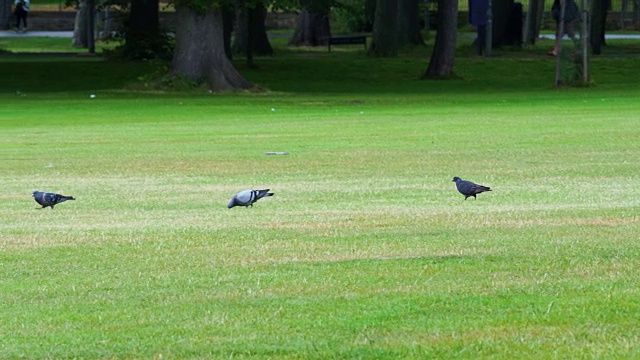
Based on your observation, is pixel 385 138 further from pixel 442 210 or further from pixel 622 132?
pixel 442 210

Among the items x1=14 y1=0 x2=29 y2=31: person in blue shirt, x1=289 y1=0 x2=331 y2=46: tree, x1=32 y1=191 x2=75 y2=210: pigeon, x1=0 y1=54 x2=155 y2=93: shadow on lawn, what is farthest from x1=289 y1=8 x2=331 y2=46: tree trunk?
x1=32 y1=191 x2=75 y2=210: pigeon

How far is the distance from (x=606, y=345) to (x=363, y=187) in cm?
991

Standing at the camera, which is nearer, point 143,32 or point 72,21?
point 143,32

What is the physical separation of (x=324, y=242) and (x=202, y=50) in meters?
30.3

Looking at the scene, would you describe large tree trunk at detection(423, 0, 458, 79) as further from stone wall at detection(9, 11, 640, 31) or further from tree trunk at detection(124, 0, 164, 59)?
stone wall at detection(9, 11, 640, 31)

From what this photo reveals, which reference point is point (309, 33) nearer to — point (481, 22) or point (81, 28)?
point (81, 28)

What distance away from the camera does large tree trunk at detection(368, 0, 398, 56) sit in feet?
191

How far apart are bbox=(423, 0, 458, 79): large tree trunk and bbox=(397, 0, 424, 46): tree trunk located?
601 inches

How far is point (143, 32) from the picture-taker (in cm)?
5553

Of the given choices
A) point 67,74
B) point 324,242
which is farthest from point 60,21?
point 324,242

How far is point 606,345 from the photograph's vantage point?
335 inches

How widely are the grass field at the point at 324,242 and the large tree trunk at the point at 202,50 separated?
36.7 feet

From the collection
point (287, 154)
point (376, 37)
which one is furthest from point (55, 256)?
point (376, 37)

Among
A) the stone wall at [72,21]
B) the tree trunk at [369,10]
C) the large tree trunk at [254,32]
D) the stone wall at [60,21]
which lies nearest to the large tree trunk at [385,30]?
the large tree trunk at [254,32]
